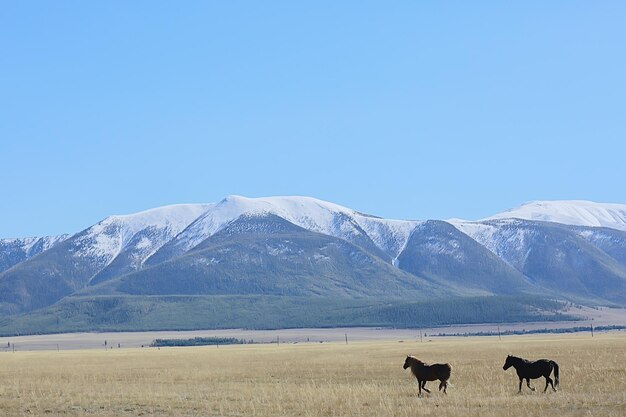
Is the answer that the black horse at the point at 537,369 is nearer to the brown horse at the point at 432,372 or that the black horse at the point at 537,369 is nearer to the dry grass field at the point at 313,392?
the dry grass field at the point at 313,392

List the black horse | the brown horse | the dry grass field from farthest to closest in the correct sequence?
the brown horse, the black horse, the dry grass field

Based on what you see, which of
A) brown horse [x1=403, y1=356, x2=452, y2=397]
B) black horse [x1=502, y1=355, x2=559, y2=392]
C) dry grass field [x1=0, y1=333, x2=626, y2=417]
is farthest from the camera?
brown horse [x1=403, y1=356, x2=452, y2=397]

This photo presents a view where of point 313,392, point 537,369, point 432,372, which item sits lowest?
point 313,392

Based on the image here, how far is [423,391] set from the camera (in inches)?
1649

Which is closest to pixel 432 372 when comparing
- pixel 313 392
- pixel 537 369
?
pixel 537 369

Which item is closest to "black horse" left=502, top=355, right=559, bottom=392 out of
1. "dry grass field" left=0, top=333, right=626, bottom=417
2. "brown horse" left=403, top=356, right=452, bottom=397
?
"dry grass field" left=0, top=333, right=626, bottom=417

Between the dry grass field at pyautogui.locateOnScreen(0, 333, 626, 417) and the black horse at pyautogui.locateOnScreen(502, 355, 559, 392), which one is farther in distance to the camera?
the black horse at pyautogui.locateOnScreen(502, 355, 559, 392)

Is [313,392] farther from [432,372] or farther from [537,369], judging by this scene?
[537,369]

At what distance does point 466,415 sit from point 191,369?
34.9m

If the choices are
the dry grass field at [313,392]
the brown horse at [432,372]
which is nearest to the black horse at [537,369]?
the dry grass field at [313,392]

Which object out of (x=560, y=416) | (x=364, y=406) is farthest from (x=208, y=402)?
(x=560, y=416)

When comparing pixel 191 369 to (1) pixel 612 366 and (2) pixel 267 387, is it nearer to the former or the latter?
(2) pixel 267 387

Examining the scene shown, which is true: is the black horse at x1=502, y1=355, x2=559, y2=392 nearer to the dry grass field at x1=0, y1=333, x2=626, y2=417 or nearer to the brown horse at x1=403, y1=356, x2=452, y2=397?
the dry grass field at x1=0, y1=333, x2=626, y2=417

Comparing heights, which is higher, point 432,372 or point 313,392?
point 432,372
